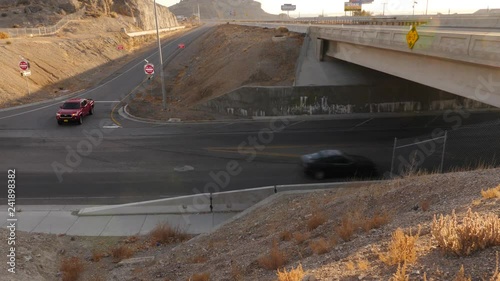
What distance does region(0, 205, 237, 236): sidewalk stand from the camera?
13.4 m

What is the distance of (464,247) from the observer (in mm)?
5738

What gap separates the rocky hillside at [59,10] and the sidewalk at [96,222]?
71291mm

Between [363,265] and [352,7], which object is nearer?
[363,265]

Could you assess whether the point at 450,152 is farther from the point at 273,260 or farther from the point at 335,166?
the point at 273,260

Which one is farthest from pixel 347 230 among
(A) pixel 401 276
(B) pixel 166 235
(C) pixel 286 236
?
(B) pixel 166 235

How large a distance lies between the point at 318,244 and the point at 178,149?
14.9 meters

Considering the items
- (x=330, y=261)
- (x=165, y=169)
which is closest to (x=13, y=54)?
(x=165, y=169)

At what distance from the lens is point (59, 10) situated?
90.8m

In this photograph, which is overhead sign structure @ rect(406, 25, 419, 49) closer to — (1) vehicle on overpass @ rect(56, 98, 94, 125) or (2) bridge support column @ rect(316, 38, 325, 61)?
(2) bridge support column @ rect(316, 38, 325, 61)

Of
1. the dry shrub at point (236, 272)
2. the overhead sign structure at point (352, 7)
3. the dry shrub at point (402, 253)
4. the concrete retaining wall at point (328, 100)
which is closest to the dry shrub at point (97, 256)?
the dry shrub at point (236, 272)

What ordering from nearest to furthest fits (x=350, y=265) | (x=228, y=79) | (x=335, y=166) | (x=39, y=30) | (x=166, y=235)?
(x=350, y=265) → (x=166, y=235) → (x=335, y=166) → (x=228, y=79) → (x=39, y=30)

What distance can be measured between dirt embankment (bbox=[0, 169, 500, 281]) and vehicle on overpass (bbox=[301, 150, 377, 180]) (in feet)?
9.75

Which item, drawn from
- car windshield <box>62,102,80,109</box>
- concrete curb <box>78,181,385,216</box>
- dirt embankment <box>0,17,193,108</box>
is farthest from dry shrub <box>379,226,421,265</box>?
dirt embankment <box>0,17,193,108</box>

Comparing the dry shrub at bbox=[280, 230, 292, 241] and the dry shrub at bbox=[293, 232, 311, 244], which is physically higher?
the dry shrub at bbox=[293, 232, 311, 244]
